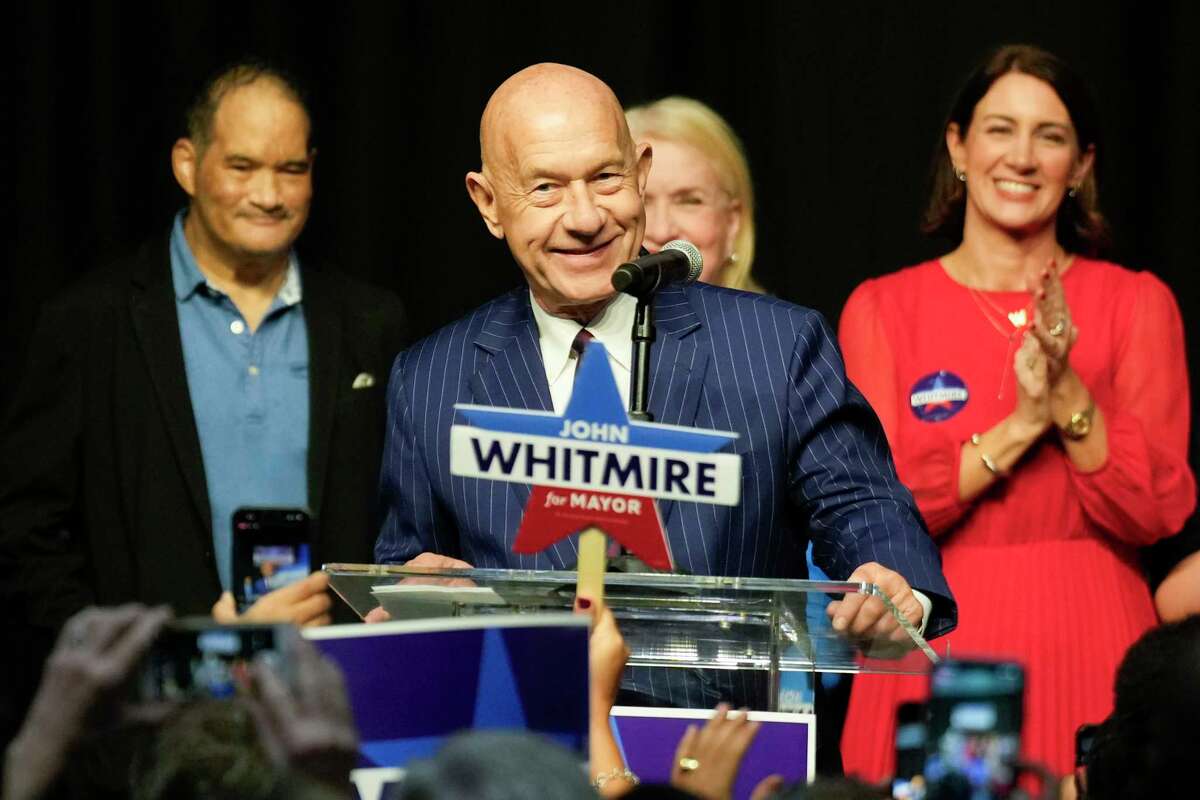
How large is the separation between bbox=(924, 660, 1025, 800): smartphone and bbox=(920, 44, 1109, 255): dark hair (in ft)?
8.05

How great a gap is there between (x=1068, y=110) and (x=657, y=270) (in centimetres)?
171

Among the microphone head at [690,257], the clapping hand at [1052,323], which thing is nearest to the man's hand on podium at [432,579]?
the microphone head at [690,257]

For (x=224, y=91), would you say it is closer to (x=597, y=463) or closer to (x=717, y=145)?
(x=717, y=145)

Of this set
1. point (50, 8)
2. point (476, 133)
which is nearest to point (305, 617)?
point (476, 133)

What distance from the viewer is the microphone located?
94.7 inches

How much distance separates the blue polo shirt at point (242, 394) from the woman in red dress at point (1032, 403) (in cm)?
114

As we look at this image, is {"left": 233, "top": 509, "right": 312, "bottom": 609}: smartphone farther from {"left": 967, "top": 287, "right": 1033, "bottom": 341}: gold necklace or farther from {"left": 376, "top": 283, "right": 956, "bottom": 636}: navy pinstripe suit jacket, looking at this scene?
{"left": 967, "top": 287, "right": 1033, "bottom": 341}: gold necklace

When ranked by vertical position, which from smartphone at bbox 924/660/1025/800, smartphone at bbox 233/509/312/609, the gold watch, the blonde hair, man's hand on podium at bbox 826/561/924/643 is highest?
the blonde hair

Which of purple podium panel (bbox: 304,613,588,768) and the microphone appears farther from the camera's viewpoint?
the microphone

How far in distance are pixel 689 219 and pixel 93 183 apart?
1557 mm

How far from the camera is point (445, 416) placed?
9.57 ft

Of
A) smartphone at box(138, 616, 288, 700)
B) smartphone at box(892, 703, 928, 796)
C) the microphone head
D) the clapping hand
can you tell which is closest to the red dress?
the clapping hand

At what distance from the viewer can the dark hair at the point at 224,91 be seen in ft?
14.0

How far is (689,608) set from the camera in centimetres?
229
